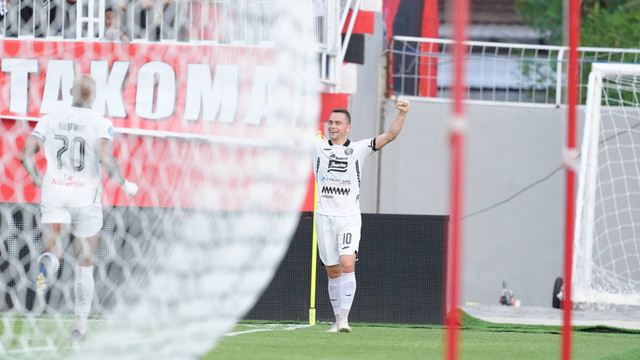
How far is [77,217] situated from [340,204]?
2.58 metres

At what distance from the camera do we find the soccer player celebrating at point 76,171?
7.82 m

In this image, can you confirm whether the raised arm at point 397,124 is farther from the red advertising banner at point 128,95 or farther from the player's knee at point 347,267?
the red advertising banner at point 128,95

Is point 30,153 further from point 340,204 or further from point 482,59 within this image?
point 482,59

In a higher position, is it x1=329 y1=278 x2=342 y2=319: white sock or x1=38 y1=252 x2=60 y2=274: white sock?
x1=38 y1=252 x2=60 y2=274: white sock

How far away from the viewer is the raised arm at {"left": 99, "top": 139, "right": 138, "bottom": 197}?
7749 millimetres

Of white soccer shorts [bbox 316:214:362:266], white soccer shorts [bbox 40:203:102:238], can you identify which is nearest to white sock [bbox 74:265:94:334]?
white soccer shorts [bbox 40:203:102:238]

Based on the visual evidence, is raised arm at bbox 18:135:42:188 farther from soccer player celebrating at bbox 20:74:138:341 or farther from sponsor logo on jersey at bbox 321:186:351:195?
sponsor logo on jersey at bbox 321:186:351:195

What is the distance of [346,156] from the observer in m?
9.81

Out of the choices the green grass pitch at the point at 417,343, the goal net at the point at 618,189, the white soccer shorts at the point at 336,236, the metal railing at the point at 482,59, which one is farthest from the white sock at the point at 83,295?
the metal railing at the point at 482,59

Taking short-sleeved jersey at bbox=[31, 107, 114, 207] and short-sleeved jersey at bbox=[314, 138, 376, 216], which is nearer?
short-sleeved jersey at bbox=[31, 107, 114, 207]

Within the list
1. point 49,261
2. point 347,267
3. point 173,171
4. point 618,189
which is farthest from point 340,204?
point 618,189

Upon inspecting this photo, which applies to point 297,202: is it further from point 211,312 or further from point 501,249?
point 501,249

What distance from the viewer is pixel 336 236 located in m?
9.78

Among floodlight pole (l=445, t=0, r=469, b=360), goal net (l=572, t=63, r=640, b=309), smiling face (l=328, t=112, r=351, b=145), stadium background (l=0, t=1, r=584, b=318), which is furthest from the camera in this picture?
stadium background (l=0, t=1, r=584, b=318)
